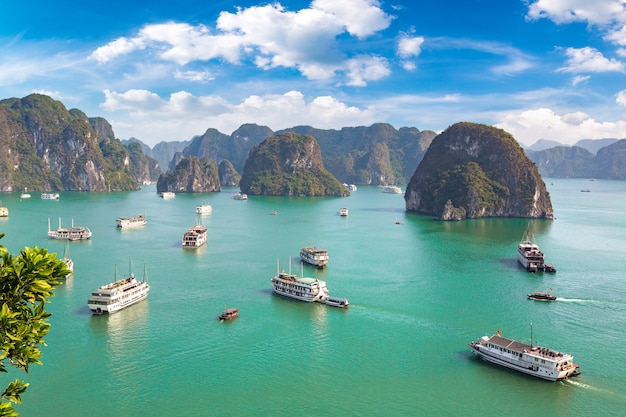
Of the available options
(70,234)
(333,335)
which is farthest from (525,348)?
(70,234)

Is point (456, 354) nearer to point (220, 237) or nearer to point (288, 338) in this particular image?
point (288, 338)

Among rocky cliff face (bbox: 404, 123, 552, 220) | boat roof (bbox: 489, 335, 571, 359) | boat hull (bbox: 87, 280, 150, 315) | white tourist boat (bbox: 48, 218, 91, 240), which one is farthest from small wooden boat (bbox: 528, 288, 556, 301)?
white tourist boat (bbox: 48, 218, 91, 240)

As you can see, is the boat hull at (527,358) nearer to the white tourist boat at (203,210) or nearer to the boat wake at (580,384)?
the boat wake at (580,384)

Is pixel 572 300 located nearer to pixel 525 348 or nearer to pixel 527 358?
pixel 525 348

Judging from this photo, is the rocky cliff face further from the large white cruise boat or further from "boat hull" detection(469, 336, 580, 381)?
the large white cruise boat

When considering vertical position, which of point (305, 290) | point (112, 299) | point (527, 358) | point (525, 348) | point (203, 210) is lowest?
point (527, 358)

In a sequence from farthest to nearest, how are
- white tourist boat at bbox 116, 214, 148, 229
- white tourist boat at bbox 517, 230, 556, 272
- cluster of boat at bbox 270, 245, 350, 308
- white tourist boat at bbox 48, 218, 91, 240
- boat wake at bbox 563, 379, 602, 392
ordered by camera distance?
white tourist boat at bbox 116, 214, 148, 229
white tourist boat at bbox 48, 218, 91, 240
white tourist boat at bbox 517, 230, 556, 272
cluster of boat at bbox 270, 245, 350, 308
boat wake at bbox 563, 379, 602, 392

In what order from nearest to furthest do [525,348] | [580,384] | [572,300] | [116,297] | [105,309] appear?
1. [580,384]
2. [525,348]
3. [105,309]
4. [116,297]
5. [572,300]

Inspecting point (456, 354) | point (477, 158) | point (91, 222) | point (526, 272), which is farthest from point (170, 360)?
point (477, 158)
